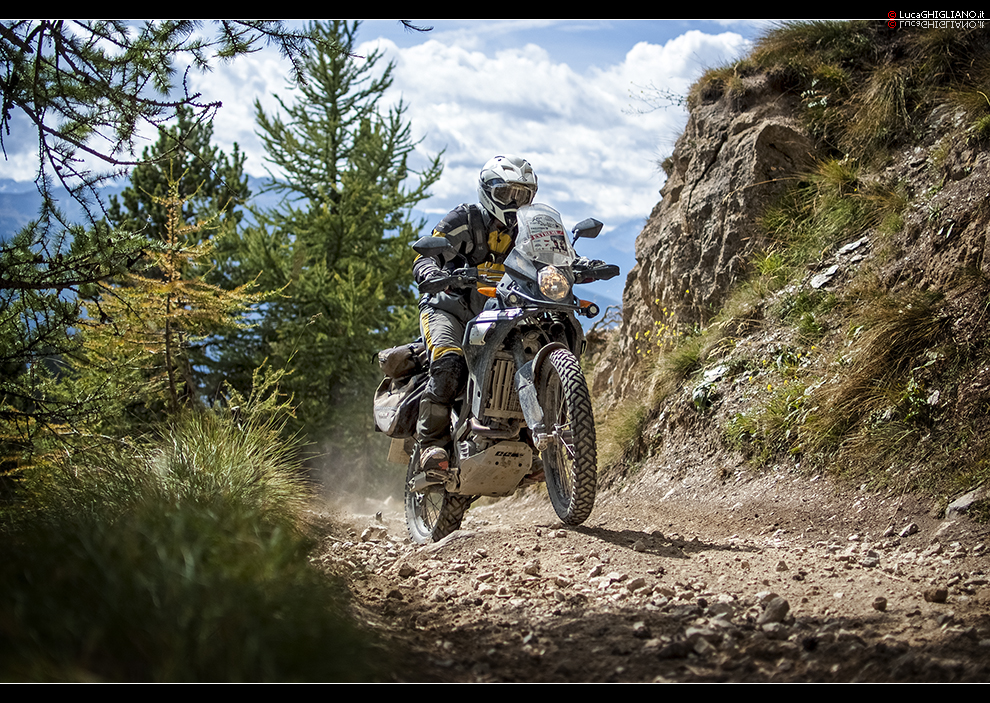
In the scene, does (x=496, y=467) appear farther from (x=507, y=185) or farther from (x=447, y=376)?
(x=507, y=185)

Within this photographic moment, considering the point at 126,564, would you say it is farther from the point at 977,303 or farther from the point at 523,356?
the point at 977,303

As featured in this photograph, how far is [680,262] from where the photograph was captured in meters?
9.48

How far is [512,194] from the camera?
5668 millimetres

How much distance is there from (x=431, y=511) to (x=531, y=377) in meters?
2.17

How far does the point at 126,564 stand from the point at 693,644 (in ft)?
6.74

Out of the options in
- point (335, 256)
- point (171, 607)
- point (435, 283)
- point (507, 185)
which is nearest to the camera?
point (171, 607)

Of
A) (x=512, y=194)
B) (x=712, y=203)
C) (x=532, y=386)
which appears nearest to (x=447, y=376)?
(x=532, y=386)

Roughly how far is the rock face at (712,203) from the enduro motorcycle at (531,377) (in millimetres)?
4073

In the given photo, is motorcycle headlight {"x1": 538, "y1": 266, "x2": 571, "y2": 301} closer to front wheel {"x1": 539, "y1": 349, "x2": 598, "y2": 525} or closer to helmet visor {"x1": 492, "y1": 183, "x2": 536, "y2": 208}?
front wheel {"x1": 539, "y1": 349, "x2": 598, "y2": 525}

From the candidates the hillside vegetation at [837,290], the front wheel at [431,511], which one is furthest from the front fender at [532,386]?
the hillside vegetation at [837,290]

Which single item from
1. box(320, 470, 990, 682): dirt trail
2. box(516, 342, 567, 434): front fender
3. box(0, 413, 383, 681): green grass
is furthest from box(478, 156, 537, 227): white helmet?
box(0, 413, 383, 681): green grass

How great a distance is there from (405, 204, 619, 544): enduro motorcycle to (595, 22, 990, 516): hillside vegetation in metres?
2.11
